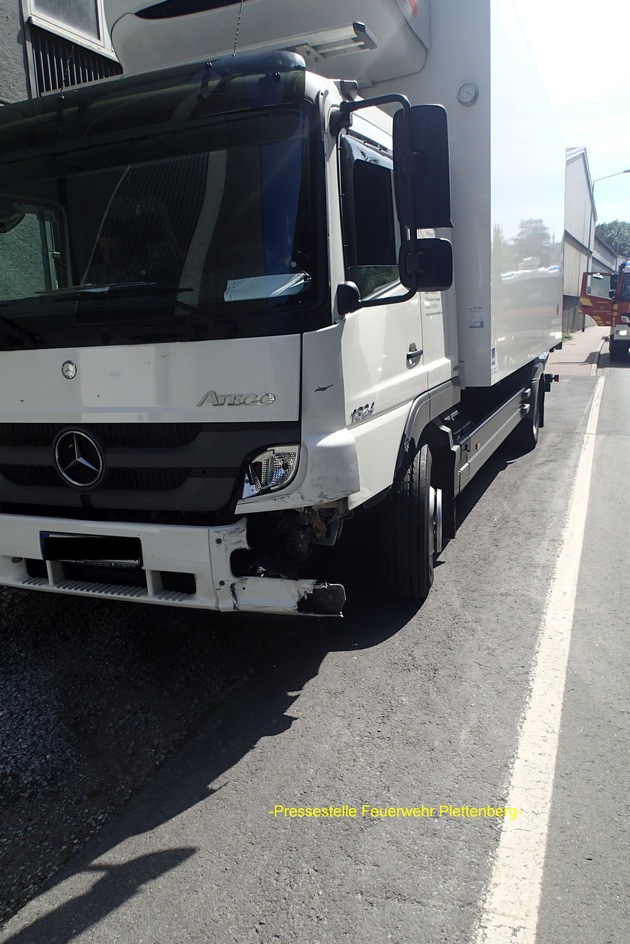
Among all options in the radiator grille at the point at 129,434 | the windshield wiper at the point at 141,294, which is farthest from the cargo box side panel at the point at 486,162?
the radiator grille at the point at 129,434

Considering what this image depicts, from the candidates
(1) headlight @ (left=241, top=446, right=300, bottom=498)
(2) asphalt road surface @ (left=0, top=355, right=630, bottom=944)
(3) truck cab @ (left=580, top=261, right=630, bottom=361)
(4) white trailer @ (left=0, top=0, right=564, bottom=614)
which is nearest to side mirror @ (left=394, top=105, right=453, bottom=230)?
(4) white trailer @ (left=0, top=0, right=564, bottom=614)

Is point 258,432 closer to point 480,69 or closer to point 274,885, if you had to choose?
point 274,885

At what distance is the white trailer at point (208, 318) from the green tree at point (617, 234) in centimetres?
12570

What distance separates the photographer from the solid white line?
2322 mm

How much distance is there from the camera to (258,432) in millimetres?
3141

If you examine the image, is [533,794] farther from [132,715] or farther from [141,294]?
[141,294]

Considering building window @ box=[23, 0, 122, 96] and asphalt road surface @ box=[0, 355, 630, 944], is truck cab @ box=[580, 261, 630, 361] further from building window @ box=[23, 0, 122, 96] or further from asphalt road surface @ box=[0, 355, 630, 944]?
asphalt road surface @ box=[0, 355, 630, 944]

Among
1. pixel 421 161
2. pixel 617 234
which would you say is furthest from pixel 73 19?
pixel 617 234

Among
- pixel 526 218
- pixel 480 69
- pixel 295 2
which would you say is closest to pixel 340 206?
pixel 295 2

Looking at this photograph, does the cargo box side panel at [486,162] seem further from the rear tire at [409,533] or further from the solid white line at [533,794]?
the solid white line at [533,794]

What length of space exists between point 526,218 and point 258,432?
4.69 meters

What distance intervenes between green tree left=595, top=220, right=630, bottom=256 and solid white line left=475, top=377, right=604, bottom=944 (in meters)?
125

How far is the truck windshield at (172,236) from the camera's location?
311cm

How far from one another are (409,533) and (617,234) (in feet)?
442
